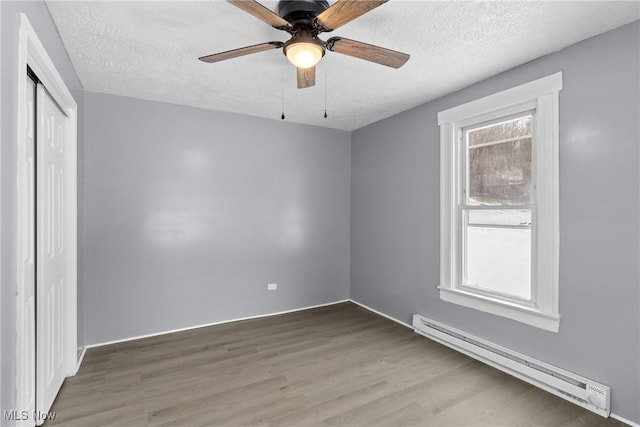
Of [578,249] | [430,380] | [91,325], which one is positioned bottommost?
[430,380]

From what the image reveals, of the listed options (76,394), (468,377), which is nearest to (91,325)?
(76,394)

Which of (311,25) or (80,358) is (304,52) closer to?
(311,25)

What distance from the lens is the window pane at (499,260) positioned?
274 centimetres

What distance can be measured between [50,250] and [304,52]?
2187 millimetres

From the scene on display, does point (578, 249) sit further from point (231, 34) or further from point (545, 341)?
point (231, 34)

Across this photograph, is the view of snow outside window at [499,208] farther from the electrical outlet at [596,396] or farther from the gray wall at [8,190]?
the gray wall at [8,190]

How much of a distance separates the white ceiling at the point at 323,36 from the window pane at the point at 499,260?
1.50 metres

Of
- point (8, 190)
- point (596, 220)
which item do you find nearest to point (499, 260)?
point (596, 220)

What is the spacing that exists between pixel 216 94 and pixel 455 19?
239cm

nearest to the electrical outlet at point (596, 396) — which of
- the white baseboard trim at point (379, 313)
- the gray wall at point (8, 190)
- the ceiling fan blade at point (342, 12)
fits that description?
the white baseboard trim at point (379, 313)

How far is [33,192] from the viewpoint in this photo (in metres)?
1.92

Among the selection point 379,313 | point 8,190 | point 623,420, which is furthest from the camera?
point 379,313

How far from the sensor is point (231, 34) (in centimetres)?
217

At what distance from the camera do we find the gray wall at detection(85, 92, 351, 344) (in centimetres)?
329
